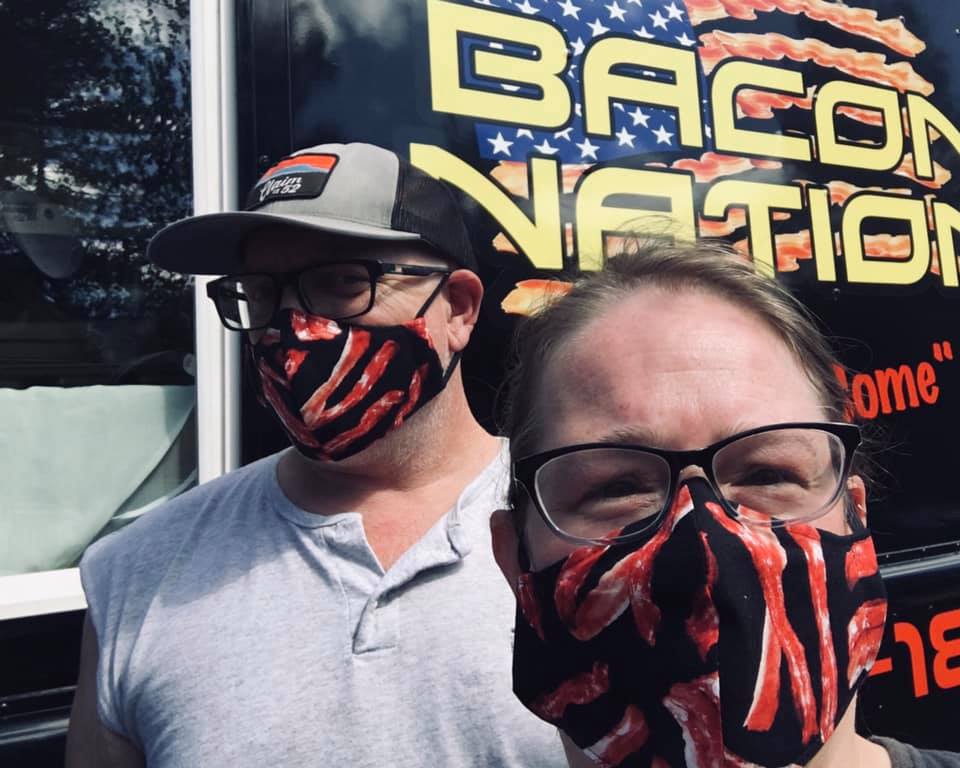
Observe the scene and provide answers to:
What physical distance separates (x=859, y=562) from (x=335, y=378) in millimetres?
942

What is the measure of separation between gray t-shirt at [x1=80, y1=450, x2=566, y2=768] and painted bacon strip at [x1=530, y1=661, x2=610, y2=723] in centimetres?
28

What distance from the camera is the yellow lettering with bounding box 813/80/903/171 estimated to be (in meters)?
2.47

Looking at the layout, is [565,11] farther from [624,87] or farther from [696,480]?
[696,480]

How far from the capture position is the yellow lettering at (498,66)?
6.53 feet

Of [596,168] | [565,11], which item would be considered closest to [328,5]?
[565,11]

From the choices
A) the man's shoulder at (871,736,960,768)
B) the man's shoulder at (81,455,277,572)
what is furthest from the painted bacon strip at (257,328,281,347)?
the man's shoulder at (871,736,960,768)

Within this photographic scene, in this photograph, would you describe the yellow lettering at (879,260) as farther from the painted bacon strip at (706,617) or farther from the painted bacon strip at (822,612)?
the painted bacon strip at (706,617)

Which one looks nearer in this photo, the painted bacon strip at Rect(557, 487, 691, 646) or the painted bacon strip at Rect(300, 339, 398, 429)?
the painted bacon strip at Rect(557, 487, 691, 646)

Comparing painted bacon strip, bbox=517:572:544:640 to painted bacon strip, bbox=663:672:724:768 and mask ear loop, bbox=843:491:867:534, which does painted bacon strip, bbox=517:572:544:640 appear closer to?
painted bacon strip, bbox=663:672:724:768

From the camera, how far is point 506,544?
1.18 meters

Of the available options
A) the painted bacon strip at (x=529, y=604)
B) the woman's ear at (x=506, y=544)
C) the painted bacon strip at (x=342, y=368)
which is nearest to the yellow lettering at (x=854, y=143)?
the painted bacon strip at (x=342, y=368)

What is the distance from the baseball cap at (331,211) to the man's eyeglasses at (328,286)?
2.9 inches

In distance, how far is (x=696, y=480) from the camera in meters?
1.00

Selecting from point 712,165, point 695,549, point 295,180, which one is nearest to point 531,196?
point 712,165
